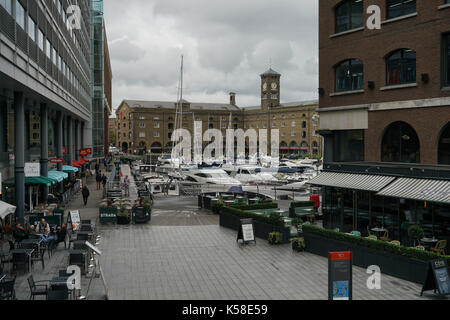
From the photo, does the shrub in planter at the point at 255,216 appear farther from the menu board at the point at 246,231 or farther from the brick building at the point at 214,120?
the brick building at the point at 214,120

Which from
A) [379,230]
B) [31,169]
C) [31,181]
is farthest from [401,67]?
[31,181]

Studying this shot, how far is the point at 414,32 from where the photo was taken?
814 inches

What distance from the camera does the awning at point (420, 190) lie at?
674 inches

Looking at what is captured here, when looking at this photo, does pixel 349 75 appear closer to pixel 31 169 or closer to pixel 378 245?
pixel 378 245

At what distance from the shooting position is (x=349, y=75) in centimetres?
2483

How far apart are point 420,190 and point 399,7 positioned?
9.28 m

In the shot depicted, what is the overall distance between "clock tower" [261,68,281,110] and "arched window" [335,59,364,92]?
10819cm

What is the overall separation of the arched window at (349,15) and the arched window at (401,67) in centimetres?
297

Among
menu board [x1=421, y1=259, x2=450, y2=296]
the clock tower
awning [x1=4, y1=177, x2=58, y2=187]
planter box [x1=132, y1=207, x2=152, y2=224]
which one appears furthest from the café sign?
the clock tower

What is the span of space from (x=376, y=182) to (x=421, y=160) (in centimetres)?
221

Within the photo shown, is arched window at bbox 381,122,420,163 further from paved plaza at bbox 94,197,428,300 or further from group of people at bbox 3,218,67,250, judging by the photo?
group of people at bbox 3,218,67,250
